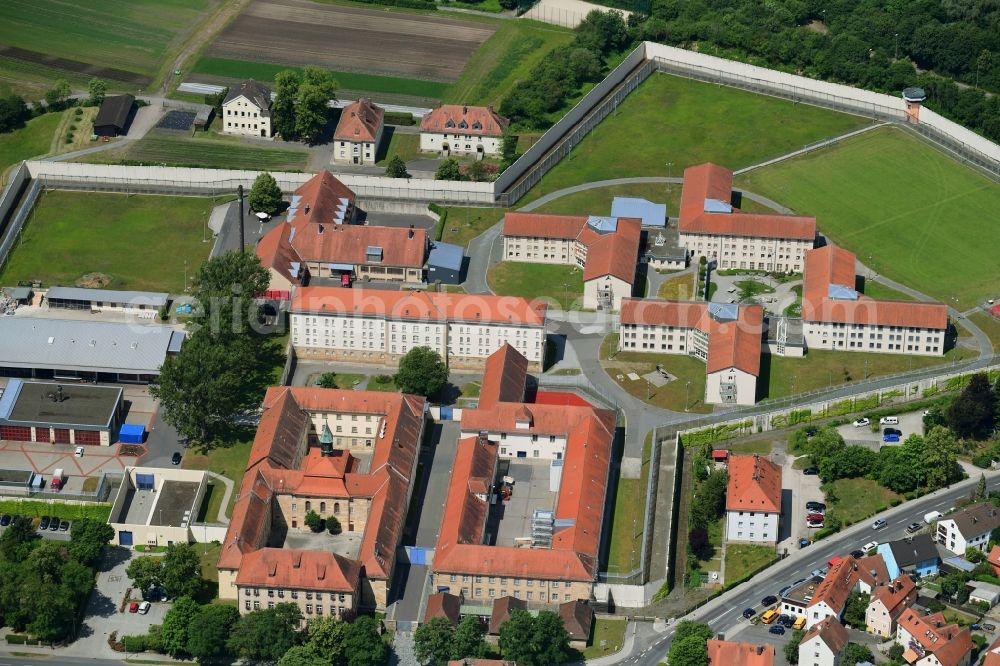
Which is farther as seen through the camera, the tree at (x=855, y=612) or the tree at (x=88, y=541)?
the tree at (x=88, y=541)

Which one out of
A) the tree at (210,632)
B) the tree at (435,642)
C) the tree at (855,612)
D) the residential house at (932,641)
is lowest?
the tree at (210,632)

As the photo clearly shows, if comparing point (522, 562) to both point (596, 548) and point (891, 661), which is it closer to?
point (596, 548)

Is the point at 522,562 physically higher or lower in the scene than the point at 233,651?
higher

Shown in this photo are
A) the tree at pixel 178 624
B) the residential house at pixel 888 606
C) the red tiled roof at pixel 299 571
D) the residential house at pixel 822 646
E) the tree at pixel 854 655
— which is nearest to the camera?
the residential house at pixel 822 646

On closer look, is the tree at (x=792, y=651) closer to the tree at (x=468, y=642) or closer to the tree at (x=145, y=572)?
the tree at (x=468, y=642)

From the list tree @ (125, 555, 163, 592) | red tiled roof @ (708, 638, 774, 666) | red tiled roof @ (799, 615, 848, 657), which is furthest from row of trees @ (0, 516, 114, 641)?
red tiled roof @ (799, 615, 848, 657)

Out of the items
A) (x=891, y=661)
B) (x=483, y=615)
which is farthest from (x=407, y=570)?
Answer: (x=891, y=661)

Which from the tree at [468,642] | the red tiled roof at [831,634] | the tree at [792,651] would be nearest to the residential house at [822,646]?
the red tiled roof at [831,634]
